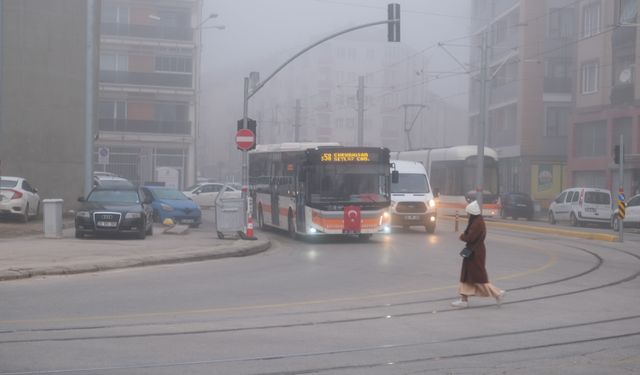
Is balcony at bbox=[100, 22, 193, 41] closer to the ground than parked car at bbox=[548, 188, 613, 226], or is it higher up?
higher up

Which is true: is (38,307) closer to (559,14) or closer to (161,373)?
(161,373)

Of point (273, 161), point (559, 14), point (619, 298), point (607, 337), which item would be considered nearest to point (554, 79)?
point (559, 14)

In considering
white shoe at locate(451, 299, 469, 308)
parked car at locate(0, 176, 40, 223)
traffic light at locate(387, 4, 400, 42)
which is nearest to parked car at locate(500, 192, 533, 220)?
traffic light at locate(387, 4, 400, 42)

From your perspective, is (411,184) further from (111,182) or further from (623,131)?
(623,131)

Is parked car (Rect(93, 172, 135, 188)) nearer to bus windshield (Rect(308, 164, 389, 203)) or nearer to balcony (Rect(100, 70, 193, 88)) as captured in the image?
bus windshield (Rect(308, 164, 389, 203))

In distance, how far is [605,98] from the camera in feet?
174

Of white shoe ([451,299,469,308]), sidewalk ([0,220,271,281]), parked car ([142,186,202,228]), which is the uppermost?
parked car ([142,186,202,228])

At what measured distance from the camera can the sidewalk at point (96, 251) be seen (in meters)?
16.7

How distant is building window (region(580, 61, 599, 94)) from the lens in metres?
54.0

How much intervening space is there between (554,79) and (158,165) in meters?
29.8

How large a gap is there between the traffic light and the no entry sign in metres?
5.85

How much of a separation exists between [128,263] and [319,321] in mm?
7594

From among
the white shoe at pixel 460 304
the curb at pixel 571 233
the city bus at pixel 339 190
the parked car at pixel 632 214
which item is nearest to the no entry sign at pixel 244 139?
the city bus at pixel 339 190

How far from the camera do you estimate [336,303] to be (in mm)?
13328
